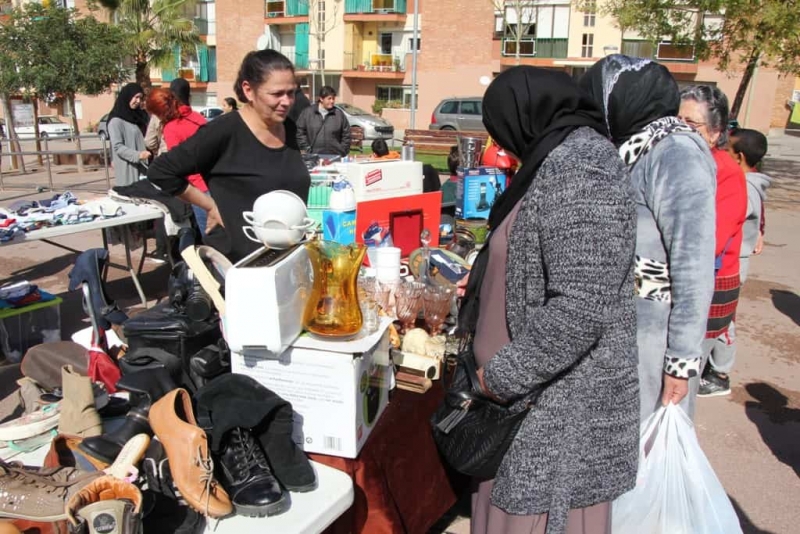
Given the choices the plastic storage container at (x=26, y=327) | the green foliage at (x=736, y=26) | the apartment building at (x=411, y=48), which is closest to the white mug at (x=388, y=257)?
the plastic storage container at (x=26, y=327)

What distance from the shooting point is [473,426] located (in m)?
1.42

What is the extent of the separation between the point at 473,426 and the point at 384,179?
166 cm

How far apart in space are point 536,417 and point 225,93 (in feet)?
121

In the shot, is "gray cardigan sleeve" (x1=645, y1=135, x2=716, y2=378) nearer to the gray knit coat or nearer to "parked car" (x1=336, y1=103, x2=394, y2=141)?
the gray knit coat

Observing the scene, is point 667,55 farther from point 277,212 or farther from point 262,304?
point 262,304

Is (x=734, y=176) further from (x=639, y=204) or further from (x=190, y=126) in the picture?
(x=190, y=126)

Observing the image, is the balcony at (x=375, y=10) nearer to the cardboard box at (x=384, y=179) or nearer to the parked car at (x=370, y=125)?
the parked car at (x=370, y=125)

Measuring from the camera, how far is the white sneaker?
5.45ft

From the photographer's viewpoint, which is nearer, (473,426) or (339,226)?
(473,426)

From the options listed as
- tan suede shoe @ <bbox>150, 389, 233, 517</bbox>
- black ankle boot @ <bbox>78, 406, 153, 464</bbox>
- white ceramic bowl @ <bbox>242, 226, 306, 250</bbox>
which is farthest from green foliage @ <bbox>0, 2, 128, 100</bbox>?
tan suede shoe @ <bbox>150, 389, 233, 517</bbox>

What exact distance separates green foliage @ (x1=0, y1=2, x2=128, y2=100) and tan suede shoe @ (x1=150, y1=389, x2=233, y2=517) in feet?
47.8

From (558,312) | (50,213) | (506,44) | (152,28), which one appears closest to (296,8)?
(506,44)

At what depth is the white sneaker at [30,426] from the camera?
166 cm

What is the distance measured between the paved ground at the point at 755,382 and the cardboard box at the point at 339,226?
133 centimetres
